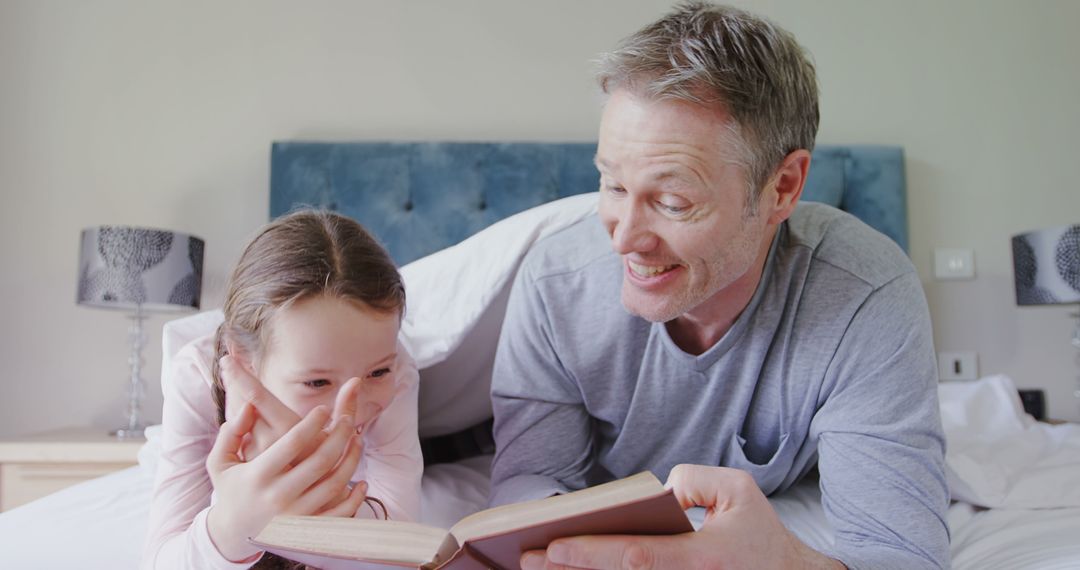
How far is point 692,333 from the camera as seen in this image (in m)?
1.10

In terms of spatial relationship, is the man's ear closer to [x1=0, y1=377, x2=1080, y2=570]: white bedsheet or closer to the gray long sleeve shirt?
the gray long sleeve shirt

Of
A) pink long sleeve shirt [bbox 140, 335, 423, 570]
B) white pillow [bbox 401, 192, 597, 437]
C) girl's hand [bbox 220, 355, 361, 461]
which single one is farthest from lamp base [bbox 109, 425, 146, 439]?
girl's hand [bbox 220, 355, 361, 461]

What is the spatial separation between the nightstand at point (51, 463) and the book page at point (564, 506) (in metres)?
1.74

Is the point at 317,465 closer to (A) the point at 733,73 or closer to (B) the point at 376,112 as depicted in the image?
(A) the point at 733,73

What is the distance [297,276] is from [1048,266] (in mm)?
2066

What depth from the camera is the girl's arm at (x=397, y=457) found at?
98 centimetres

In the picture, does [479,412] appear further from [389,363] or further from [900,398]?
[900,398]

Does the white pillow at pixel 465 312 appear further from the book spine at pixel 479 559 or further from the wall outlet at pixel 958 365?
the wall outlet at pixel 958 365

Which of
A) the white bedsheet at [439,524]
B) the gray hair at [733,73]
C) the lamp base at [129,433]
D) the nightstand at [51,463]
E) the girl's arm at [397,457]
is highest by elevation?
the gray hair at [733,73]

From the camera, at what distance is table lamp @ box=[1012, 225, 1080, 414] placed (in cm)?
218

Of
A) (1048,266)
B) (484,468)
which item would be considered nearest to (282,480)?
(484,468)

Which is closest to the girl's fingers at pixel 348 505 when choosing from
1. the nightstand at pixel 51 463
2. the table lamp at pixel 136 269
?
the nightstand at pixel 51 463

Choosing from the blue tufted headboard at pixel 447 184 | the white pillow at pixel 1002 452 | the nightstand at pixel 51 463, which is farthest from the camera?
the blue tufted headboard at pixel 447 184

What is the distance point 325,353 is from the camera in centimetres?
92
